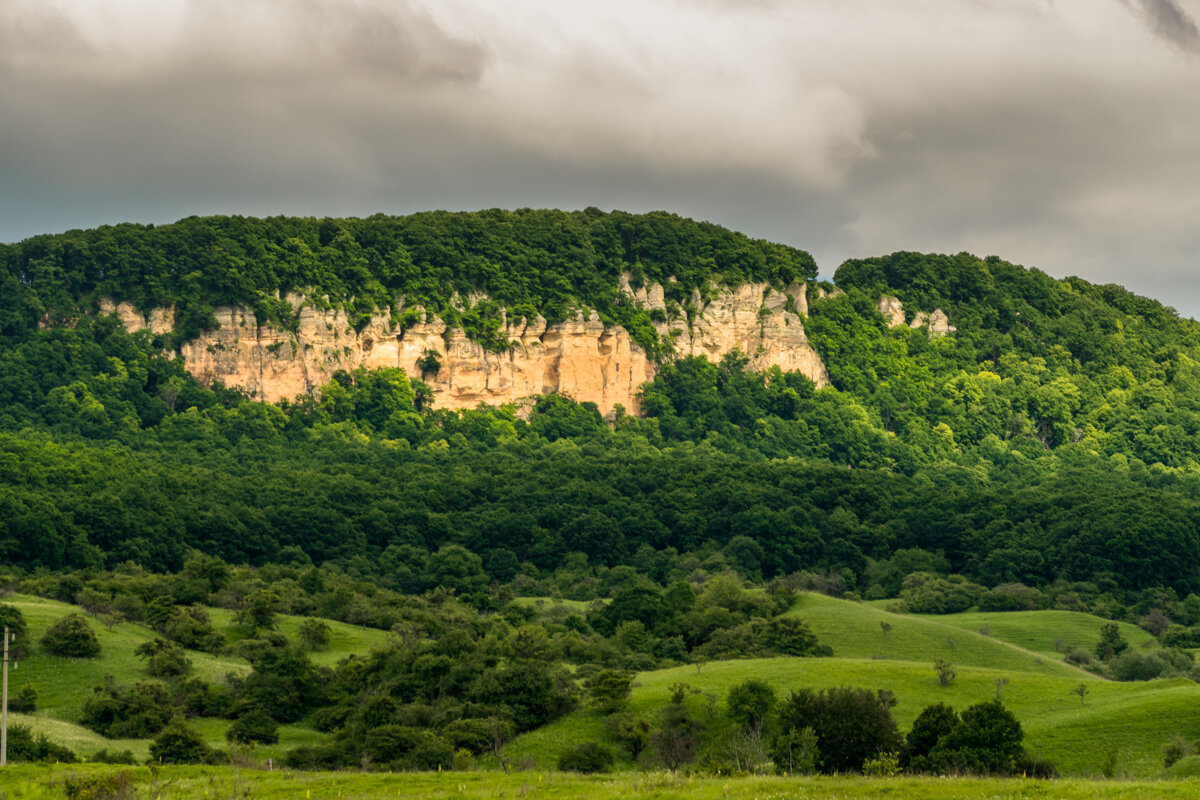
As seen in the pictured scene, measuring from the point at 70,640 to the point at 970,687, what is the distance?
4010 cm

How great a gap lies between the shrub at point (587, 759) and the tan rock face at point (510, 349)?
94962 millimetres

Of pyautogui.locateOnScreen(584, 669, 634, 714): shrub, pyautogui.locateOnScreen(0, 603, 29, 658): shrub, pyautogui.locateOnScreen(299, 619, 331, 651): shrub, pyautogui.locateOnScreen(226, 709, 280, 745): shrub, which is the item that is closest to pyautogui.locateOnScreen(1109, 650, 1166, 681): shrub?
pyautogui.locateOnScreen(584, 669, 634, 714): shrub

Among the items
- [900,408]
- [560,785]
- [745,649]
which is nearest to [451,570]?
[745,649]

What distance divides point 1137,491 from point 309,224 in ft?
287

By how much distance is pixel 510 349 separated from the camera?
524ft

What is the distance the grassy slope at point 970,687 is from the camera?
5712 cm

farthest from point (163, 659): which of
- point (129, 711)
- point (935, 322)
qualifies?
point (935, 322)

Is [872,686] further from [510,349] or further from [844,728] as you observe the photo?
[510,349]

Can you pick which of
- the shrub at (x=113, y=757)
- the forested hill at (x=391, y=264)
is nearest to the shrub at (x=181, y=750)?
the shrub at (x=113, y=757)

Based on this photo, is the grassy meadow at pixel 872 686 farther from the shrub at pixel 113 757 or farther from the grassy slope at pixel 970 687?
the shrub at pixel 113 757

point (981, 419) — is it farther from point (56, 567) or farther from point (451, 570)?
point (56, 567)

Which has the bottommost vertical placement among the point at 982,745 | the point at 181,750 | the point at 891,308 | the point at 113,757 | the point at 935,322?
the point at 181,750

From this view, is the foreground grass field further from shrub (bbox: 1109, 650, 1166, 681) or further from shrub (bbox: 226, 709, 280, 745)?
shrub (bbox: 1109, 650, 1166, 681)

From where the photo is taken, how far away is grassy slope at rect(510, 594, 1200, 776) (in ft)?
187
